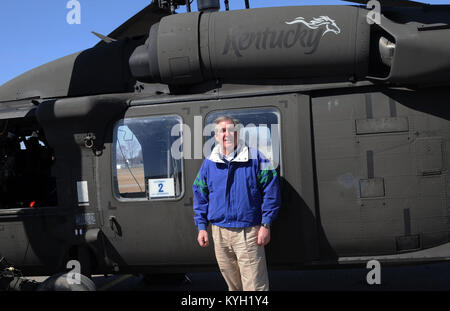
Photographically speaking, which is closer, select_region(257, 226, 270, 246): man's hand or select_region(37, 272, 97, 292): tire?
select_region(257, 226, 270, 246): man's hand

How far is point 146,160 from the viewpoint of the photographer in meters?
4.82

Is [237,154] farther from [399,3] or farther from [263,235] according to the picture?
[399,3]

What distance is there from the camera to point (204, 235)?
4.16 meters

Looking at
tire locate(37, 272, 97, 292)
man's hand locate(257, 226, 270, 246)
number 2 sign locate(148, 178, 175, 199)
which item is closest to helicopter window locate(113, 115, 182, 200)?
number 2 sign locate(148, 178, 175, 199)

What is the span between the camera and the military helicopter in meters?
4.43

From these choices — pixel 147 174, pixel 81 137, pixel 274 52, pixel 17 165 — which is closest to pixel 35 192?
pixel 17 165

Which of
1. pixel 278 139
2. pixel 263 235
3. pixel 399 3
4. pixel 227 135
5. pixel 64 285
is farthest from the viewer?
pixel 399 3

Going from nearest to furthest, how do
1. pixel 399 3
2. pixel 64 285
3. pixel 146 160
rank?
pixel 64 285, pixel 146 160, pixel 399 3

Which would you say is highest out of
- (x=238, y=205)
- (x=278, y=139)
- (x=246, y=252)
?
(x=278, y=139)

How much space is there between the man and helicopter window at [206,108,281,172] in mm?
303

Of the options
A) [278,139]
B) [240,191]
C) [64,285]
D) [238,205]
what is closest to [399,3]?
[278,139]

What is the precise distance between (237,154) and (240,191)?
0.35 meters

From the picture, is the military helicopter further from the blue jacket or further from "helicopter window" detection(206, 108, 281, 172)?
the blue jacket

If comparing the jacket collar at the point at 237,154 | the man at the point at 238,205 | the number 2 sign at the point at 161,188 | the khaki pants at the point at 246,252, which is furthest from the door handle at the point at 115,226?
the jacket collar at the point at 237,154
